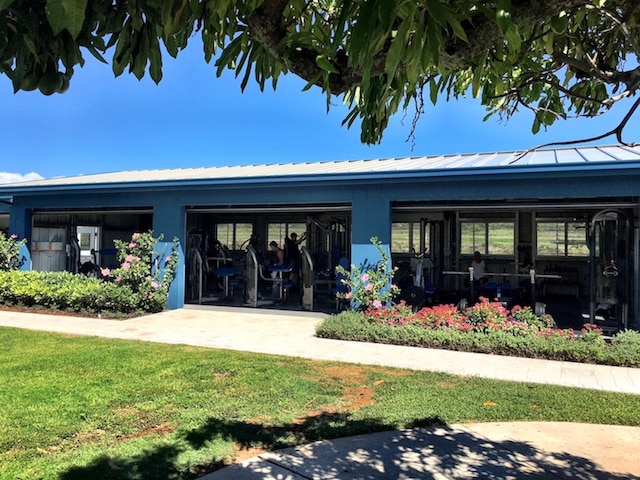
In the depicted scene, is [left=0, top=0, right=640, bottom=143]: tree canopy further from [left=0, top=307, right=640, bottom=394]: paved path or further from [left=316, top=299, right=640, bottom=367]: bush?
[left=316, top=299, right=640, bottom=367]: bush

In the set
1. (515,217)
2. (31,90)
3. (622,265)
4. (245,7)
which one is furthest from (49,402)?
(515,217)

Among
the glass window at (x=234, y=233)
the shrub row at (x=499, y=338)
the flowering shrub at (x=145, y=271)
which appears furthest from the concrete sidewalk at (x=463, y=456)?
the glass window at (x=234, y=233)

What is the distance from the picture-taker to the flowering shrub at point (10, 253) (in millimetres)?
12266

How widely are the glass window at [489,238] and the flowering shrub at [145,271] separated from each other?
8.38 metres

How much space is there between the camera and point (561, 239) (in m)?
13.4

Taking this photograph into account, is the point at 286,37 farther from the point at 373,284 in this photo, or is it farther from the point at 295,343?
the point at 373,284

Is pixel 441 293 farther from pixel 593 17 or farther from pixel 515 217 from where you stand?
pixel 593 17

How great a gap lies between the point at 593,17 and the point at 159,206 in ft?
33.1

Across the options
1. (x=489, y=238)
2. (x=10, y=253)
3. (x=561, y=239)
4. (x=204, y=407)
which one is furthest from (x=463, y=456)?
(x=10, y=253)

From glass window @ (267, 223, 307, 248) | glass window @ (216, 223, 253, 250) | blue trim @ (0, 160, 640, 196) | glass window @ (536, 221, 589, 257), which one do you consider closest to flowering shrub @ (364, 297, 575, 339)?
blue trim @ (0, 160, 640, 196)

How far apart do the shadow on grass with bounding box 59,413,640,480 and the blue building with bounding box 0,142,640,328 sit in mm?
5338

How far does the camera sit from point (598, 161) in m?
7.32

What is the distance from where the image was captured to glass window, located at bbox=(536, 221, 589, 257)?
1327cm

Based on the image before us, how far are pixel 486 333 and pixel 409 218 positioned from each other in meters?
7.57
